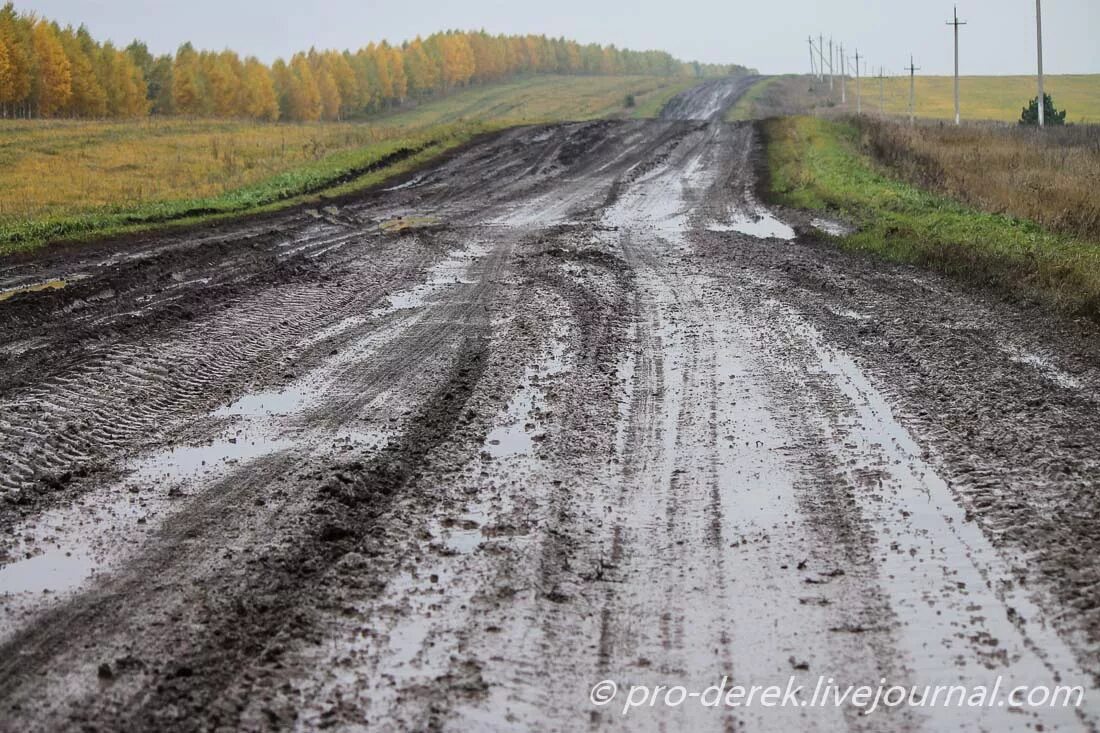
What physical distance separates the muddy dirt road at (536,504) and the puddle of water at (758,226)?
174 inches

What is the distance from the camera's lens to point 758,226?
52.7 ft

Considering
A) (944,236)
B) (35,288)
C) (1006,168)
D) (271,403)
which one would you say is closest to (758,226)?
(944,236)

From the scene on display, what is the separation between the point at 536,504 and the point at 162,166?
89.5 feet

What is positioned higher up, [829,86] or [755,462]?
[829,86]

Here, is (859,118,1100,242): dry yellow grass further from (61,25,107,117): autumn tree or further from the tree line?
(61,25,107,117): autumn tree

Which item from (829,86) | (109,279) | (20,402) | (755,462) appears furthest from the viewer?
(829,86)

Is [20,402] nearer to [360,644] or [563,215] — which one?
[360,644]

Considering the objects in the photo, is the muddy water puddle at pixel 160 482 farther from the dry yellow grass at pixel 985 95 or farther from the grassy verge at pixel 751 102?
the dry yellow grass at pixel 985 95

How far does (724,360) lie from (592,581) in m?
3.97

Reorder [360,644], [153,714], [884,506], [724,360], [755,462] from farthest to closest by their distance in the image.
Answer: [724,360] → [755,462] → [884,506] → [360,644] → [153,714]

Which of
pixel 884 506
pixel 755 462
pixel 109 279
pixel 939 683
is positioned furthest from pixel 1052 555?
pixel 109 279

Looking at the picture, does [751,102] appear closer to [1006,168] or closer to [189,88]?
[189,88]

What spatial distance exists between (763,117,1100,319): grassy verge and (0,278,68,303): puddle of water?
10106 mm

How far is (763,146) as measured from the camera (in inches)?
1152
